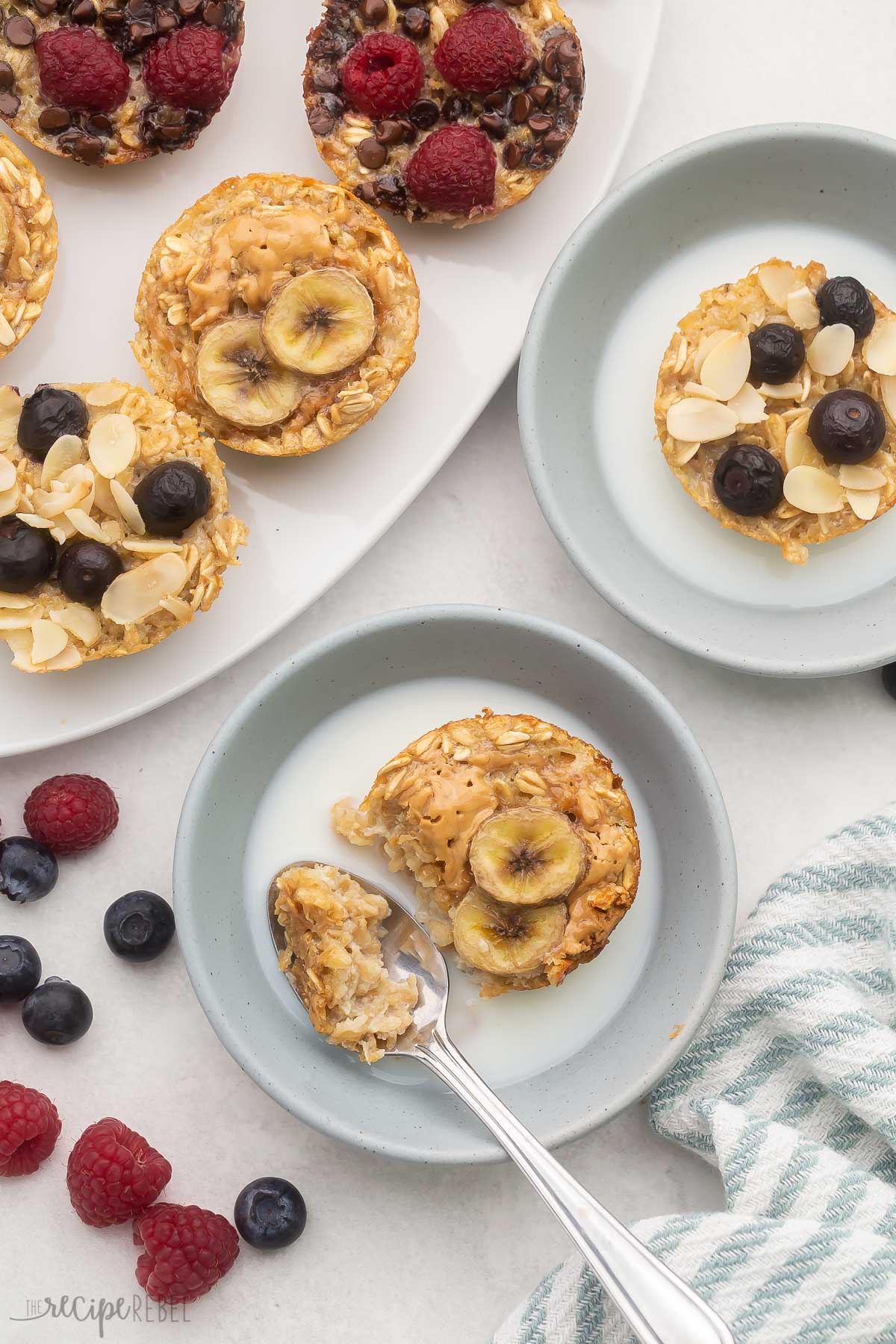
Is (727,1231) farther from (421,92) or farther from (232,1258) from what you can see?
(421,92)

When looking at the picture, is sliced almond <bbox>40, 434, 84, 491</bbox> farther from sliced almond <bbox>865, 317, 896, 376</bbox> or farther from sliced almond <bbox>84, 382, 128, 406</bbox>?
sliced almond <bbox>865, 317, 896, 376</bbox>

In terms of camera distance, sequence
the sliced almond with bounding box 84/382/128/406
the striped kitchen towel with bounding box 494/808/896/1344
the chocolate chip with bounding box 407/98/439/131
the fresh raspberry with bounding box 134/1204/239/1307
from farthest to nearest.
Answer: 1. the chocolate chip with bounding box 407/98/439/131
2. the sliced almond with bounding box 84/382/128/406
3. the fresh raspberry with bounding box 134/1204/239/1307
4. the striped kitchen towel with bounding box 494/808/896/1344

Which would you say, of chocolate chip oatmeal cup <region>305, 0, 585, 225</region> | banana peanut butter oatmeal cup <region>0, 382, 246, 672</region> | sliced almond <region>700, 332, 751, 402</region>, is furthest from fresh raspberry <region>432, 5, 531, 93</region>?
banana peanut butter oatmeal cup <region>0, 382, 246, 672</region>

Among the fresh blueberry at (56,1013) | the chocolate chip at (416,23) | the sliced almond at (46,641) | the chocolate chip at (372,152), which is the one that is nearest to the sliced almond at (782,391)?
the chocolate chip at (372,152)

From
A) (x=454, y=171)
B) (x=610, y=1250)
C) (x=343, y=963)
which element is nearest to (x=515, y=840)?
(x=343, y=963)

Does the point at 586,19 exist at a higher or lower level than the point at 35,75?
higher

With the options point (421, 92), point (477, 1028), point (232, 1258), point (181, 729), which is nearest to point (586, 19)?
point (421, 92)
